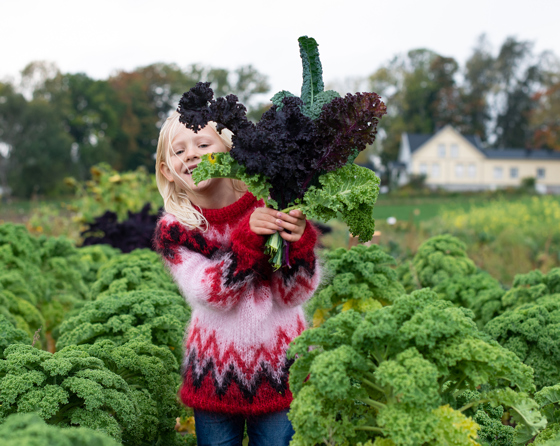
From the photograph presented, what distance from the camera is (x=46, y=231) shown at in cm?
1000

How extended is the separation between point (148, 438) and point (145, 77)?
53.2 meters

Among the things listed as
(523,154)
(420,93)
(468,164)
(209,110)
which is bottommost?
(209,110)

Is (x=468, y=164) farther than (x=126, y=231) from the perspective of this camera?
Yes

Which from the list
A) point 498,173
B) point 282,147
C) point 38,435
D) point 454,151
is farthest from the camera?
point 498,173

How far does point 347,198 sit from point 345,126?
0.82 ft

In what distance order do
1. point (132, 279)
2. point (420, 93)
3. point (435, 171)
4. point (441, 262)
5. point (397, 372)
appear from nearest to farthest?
1. point (397, 372)
2. point (132, 279)
3. point (441, 262)
4. point (435, 171)
5. point (420, 93)

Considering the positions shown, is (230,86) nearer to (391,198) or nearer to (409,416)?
(391,198)

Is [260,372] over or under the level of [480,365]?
under

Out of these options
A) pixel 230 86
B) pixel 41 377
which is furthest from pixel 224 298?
pixel 230 86

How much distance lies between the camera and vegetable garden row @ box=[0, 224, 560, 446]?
1.41 meters

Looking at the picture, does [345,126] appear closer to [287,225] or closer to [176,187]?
[287,225]

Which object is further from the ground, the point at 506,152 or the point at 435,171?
the point at 506,152

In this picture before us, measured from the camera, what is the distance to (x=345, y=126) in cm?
170

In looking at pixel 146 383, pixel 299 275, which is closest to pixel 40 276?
pixel 146 383
